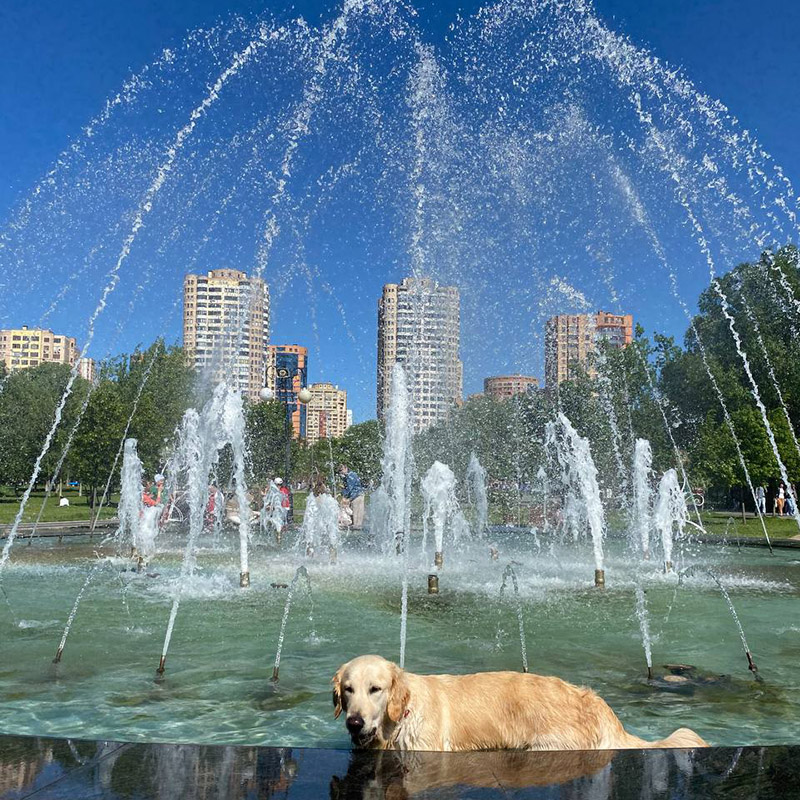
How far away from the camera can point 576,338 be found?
54719 mm

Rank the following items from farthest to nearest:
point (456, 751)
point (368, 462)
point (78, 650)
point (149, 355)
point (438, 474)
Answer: point (368, 462) → point (149, 355) → point (438, 474) → point (78, 650) → point (456, 751)

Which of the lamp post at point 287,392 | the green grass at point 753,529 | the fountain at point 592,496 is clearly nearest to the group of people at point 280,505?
the lamp post at point 287,392

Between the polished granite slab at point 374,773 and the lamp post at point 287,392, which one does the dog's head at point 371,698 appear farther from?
the lamp post at point 287,392

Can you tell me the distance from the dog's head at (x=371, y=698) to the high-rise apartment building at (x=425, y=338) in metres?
25.8

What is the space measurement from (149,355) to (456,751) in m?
65.3

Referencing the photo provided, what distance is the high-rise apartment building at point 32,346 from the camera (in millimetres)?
117125

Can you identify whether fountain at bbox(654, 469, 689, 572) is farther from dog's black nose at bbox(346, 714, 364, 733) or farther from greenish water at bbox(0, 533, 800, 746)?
dog's black nose at bbox(346, 714, 364, 733)

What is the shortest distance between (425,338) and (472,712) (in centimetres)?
3112

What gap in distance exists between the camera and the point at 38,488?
3083 inches

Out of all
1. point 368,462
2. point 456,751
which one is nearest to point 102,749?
point 456,751

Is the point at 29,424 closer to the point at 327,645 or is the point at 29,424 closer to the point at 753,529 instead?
the point at 753,529

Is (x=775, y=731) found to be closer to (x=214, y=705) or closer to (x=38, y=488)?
(x=214, y=705)

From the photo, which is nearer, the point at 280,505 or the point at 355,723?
the point at 355,723

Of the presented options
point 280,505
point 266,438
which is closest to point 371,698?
point 280,505
